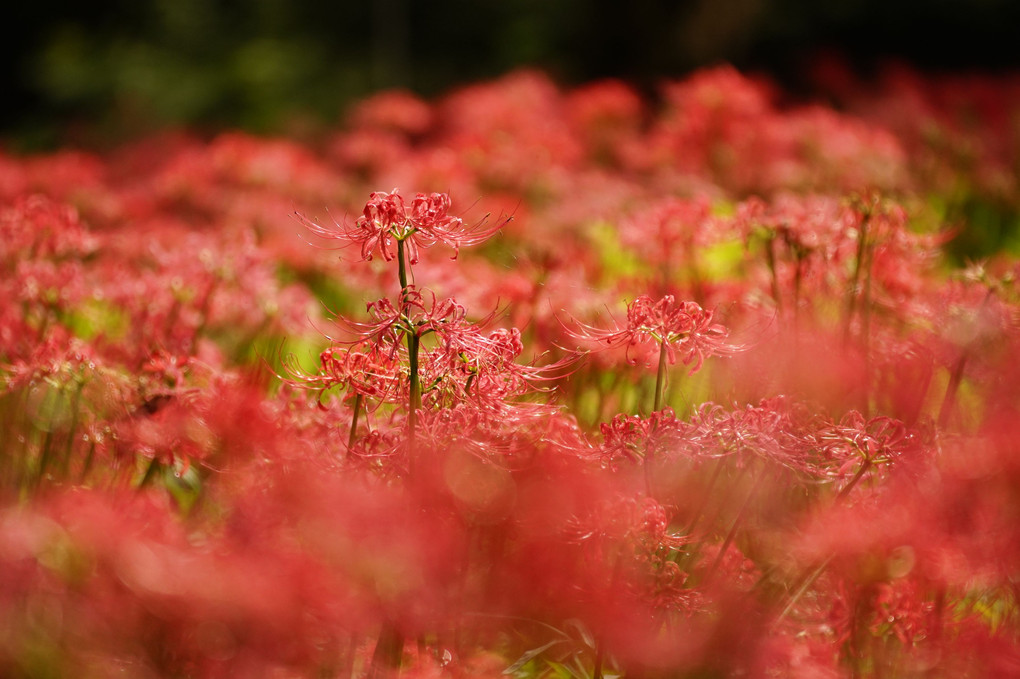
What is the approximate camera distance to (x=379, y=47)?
927 centimetres

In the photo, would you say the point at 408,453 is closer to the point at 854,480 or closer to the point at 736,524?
the point at 736,524

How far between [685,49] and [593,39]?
875mm

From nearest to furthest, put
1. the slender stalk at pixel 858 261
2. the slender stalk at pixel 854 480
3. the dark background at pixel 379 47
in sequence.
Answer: the slender stalk at pixel 854 480 < the slender stalk at pixel 858 261 < the dark background at pixel 379 47

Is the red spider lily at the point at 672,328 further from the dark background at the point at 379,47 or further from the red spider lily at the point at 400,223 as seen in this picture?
the dark background at the point at 379,47

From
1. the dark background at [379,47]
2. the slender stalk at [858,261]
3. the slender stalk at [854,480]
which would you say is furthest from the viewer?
the dark background at [379,47]

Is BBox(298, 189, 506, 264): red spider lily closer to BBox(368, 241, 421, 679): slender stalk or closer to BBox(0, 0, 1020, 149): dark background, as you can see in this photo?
BBox(368, 241, 421, 679): slender stalk

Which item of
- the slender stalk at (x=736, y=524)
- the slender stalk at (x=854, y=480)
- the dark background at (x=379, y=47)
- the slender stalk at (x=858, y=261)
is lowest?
the slender stalk at (x=736, y=524)

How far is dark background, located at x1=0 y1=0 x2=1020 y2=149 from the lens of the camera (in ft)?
23.7

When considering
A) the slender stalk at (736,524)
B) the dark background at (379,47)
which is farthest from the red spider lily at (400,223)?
the dark background at (379,47)

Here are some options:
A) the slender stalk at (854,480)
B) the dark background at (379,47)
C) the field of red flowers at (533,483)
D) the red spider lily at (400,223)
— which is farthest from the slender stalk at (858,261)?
the dark background at (379,47)

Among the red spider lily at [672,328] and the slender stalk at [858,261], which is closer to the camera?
the red spider lily at [672,328]

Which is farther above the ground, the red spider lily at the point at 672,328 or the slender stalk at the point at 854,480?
the red spider lily at the point at 672,328

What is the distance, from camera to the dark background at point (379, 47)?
7219 mm

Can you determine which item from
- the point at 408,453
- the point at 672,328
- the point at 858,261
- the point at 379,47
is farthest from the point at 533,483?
the point at 379,47
